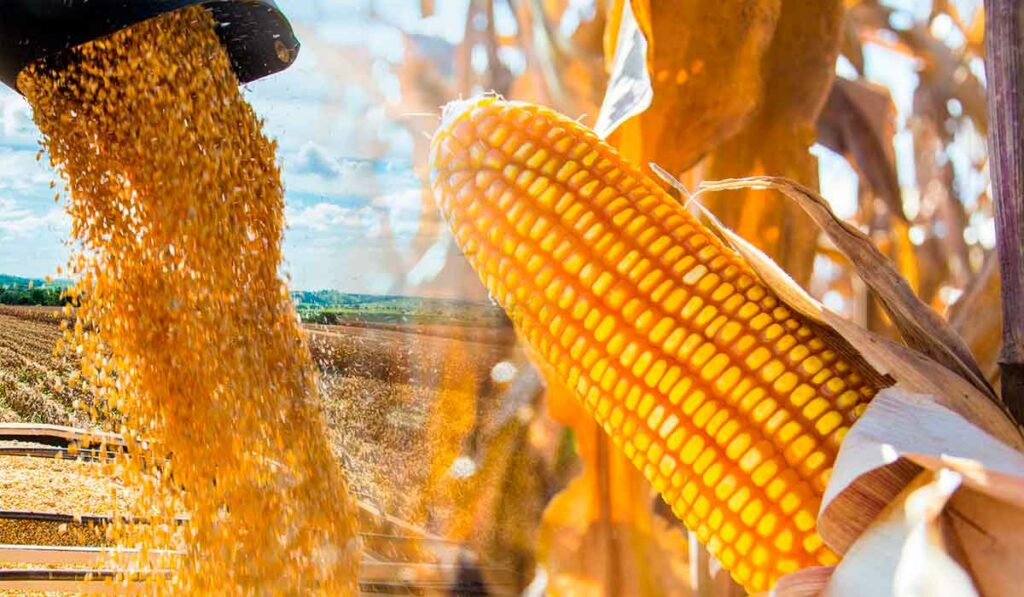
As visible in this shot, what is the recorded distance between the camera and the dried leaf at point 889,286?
1.19 feet

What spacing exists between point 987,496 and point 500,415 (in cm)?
64

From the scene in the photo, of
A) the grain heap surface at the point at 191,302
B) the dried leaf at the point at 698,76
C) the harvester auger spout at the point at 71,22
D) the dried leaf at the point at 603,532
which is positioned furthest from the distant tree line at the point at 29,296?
the dried leaf at the point at 698,76

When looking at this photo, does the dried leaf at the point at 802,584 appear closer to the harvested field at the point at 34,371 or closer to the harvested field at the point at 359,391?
the harvested field at the point at 359,391

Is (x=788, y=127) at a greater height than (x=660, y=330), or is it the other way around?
(x=788, y=127)

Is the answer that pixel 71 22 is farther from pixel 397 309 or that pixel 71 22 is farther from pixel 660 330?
pixel 397 309

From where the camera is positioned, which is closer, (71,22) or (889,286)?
(889,286)

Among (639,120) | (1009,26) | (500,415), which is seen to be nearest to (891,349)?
(1009,26)

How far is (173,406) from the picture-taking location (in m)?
0.82

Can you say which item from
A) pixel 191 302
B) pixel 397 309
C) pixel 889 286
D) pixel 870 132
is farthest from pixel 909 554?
pixel 397 309

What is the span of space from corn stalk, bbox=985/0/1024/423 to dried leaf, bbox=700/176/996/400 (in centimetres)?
2

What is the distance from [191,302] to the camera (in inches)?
30.7

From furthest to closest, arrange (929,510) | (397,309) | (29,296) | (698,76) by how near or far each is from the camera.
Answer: (29,296), (397,309), (698,76), (929,510)

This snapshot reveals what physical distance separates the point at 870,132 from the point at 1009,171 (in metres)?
0.43

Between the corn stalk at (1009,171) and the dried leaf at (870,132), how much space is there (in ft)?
1.35
